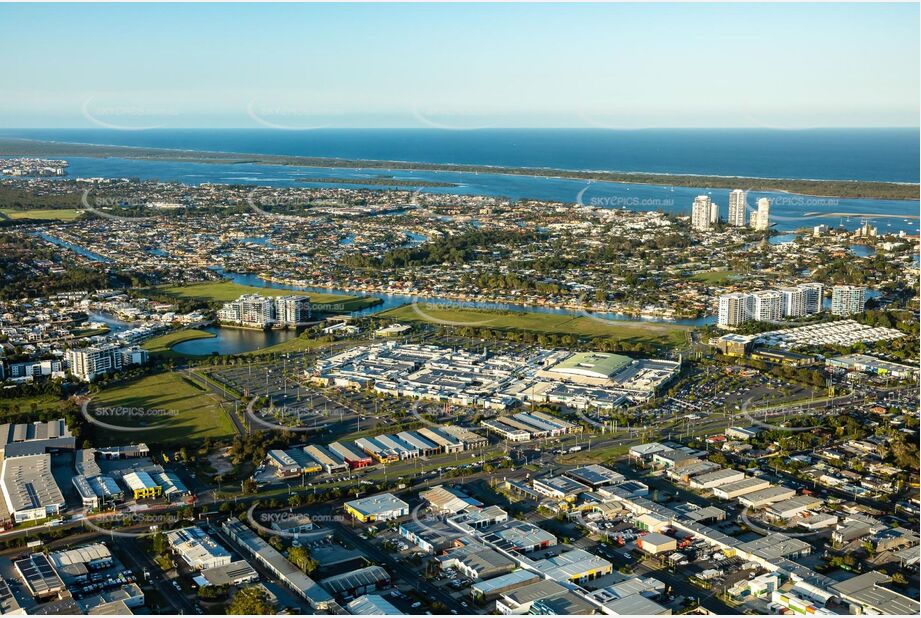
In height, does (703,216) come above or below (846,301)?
above

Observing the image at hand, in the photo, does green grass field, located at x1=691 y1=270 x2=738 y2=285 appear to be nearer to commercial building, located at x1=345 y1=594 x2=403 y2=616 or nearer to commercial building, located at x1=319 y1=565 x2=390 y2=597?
commercial building, located at x1=319 y1=565 x2=390 y2=597

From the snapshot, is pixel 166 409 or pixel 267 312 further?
pixel 267 312

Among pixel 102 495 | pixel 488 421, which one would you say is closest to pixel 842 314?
pixel 488 421

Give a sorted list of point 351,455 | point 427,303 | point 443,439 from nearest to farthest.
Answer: point 351,455
point 443,439
point 427,303

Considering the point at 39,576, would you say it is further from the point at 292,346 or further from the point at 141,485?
the point at 292,346

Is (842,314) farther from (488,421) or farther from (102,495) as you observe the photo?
(102,495)

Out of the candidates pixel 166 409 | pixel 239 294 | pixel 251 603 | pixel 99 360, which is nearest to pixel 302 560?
pixel 251 603

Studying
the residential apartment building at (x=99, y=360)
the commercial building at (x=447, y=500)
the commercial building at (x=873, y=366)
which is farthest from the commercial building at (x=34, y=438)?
the commercial building at (x=873, y=366)
